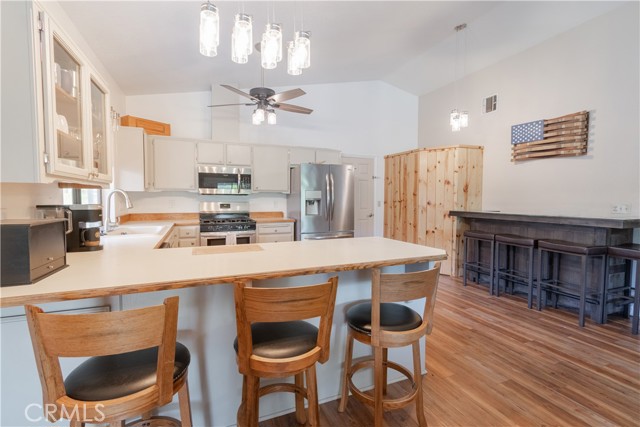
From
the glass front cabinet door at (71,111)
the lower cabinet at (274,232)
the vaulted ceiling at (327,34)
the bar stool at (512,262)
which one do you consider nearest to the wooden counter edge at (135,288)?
the glass front cabinet door at (71,111)

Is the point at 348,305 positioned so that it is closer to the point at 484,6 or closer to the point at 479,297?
the point at 479,297

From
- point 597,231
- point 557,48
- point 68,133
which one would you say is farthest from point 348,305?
point 557,48

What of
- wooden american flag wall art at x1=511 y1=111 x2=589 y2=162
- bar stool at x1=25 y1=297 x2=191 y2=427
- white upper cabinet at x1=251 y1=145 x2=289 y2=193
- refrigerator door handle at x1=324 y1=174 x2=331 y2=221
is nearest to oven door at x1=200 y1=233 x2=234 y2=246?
white upper cabinet at x1=251 y1=145 x2=289 y2=193

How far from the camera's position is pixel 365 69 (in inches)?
194

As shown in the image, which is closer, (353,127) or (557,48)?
(557,48)

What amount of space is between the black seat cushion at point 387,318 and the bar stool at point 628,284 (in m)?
2.52

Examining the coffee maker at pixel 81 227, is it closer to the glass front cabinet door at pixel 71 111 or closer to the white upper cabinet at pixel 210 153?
the glass front cabinet door at pixel 71 111

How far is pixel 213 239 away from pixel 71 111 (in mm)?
2653

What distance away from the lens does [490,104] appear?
4.51 m

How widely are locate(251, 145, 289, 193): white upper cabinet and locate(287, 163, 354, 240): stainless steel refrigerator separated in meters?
0.22

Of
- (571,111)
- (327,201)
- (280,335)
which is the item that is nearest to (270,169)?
(327,201)

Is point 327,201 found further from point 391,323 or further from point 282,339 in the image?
point 282,339

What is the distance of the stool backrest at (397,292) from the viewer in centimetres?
136

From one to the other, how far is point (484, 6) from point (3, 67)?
416 cm
